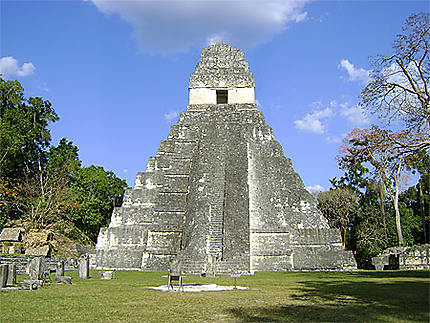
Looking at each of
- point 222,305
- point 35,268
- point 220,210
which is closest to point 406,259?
point 220,210

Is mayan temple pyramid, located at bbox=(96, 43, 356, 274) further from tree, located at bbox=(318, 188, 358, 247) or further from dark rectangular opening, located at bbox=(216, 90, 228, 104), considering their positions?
tree, located at bbox=(318, 188, 358, 247)

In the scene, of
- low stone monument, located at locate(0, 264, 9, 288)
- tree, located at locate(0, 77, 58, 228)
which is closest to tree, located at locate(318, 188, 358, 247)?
tree, located at locate(0, 77, 58, 228)

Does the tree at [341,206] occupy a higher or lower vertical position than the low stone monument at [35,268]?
higher

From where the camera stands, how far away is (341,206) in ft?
102

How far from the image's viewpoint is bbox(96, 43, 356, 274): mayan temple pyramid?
15727 mm

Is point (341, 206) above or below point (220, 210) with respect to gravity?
above

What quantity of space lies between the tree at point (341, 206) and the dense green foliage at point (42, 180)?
634 inches

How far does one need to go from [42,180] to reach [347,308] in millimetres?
24462

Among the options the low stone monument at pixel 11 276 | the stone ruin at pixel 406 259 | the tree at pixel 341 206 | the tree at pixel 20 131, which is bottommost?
the low stone monument at pixel 11 276

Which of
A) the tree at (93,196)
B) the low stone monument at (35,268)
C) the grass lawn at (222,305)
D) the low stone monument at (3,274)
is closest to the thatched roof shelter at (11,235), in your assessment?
the low stone monument at (35,268)

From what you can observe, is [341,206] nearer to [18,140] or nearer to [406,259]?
[406,259]

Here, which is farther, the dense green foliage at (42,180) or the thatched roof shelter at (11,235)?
the dense green foliage at (42,180)

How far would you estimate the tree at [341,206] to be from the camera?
1202 inches

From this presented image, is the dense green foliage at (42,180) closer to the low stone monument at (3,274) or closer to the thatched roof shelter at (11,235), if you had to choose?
the thatched roof shelter at (11,235)
